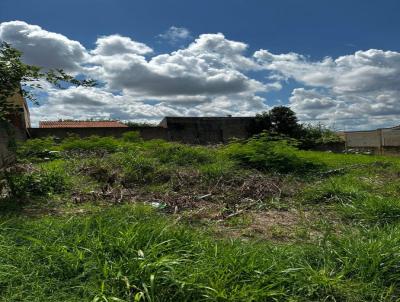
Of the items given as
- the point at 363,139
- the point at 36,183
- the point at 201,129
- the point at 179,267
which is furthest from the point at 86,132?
the point at 363,139

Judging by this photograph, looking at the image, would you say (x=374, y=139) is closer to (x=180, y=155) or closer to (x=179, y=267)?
(x=180, y=155)

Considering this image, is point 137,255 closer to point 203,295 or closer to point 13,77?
point 203,295

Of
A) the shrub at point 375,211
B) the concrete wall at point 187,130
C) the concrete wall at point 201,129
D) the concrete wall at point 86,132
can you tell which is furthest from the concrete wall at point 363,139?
the shrub at point 375,211

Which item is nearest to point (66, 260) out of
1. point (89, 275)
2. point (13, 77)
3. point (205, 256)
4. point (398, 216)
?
point (89, 275)

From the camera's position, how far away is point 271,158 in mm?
8070

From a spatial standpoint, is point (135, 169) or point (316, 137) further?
point (316, 137)

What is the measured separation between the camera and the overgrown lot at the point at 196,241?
2.35 meters

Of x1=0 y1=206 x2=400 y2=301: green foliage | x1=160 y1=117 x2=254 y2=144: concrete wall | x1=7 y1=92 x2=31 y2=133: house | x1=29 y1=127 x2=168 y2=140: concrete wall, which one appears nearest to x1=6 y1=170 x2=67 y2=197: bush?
x1=7 y1=92 x2=31 y2=133: house

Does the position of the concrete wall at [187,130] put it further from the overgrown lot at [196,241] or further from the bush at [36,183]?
the bush at [36,183]

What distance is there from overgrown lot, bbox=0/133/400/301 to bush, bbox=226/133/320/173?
1.83 meters

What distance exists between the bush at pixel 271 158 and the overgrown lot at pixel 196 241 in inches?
72.0

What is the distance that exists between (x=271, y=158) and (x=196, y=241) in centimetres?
538

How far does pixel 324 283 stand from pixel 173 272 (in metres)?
0.95

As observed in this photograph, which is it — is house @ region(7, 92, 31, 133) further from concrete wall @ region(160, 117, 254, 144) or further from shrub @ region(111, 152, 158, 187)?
concrete wall @ region(160, 117, 254, 144)
